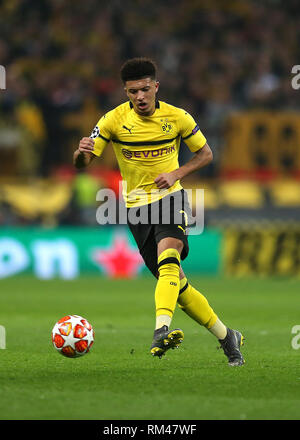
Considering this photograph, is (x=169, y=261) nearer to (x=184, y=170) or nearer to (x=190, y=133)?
(x=184, y=170)

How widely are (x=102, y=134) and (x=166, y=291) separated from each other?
51.0 inches

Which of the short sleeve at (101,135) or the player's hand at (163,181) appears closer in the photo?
the player's hand at (163,181)

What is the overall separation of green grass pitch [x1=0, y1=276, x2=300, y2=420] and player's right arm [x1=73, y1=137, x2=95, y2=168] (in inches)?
58.3

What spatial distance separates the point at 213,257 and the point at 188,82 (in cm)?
689

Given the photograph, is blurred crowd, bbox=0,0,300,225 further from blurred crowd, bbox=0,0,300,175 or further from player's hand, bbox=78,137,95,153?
Result: player's hand, bbox=78,137,95,153

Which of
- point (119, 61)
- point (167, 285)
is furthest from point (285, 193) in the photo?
point (167, 285)

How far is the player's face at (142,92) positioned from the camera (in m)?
7.08

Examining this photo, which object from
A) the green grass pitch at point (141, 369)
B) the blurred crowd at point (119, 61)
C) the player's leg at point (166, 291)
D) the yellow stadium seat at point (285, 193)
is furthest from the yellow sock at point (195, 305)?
the blurred crowd at point (119, 61)

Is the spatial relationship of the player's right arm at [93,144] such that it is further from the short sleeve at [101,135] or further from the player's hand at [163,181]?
the player's hand at [163,181]

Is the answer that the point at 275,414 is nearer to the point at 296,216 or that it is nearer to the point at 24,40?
the point at 296,216

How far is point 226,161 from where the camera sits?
22.3 m

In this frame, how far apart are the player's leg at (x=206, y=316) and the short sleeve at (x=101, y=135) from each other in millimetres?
1078

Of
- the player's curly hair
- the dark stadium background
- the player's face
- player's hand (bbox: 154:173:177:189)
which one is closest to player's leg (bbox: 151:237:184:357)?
player's hand (bbox: 154:173:177:189)
